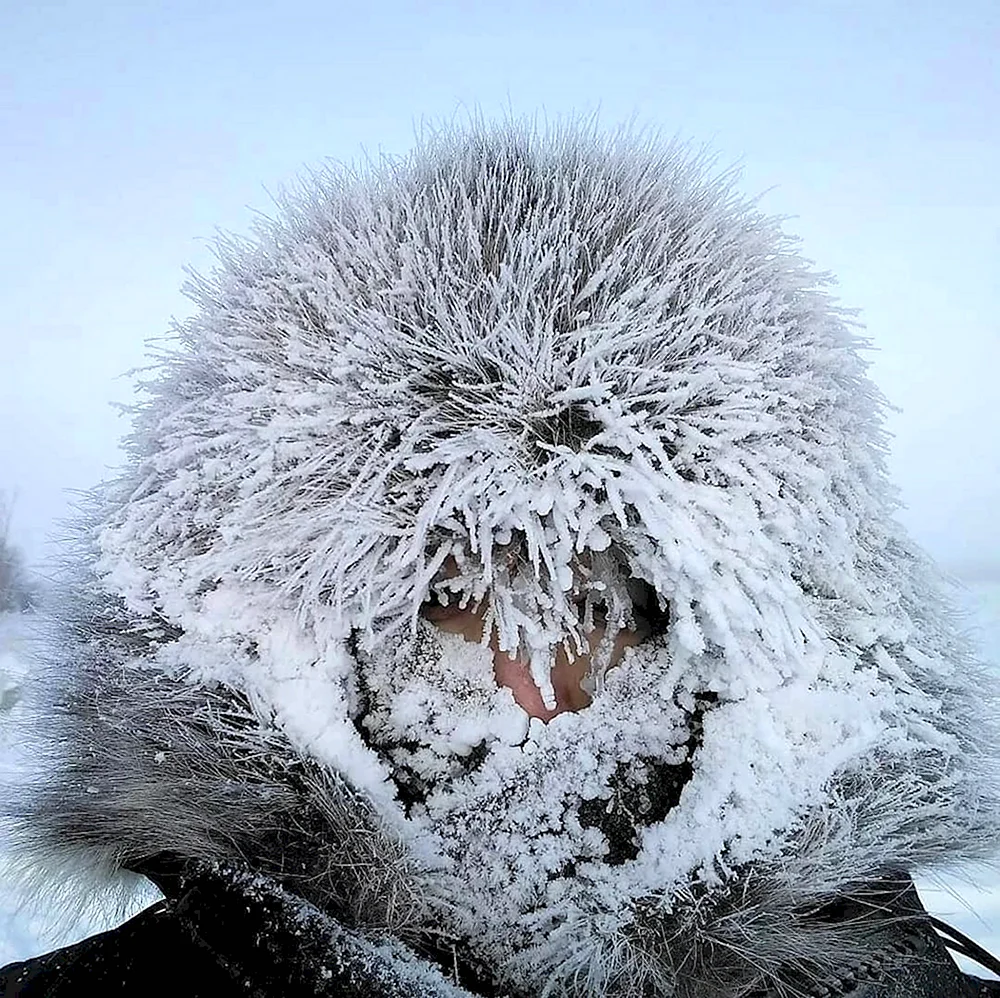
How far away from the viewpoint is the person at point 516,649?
0.58m

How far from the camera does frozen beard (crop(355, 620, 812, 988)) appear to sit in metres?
0.58

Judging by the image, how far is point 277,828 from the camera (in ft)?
1.94

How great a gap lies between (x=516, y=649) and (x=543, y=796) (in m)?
0.11

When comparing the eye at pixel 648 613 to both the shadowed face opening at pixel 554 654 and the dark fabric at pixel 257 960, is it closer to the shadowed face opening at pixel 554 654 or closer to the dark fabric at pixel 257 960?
the shadowed face opening at pixel 554 654

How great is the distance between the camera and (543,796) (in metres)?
0.62

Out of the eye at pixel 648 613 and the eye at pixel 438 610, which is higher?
the eye at pixel 648 613

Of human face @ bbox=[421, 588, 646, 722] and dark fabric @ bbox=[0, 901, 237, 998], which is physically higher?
human face @ bbox=[421, 588, 646, 722]

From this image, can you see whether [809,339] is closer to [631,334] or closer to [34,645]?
[631,334]

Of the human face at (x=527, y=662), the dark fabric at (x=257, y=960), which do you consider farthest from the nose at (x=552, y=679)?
the dark fabric at (x=257, y=960)

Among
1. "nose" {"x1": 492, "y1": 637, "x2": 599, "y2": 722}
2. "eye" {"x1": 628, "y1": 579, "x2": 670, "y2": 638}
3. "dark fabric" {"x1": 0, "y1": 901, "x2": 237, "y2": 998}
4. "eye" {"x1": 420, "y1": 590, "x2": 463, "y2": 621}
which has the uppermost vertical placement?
"eye" {"x1": 628, "y1": 579, "x2": 670, "y2": 638}

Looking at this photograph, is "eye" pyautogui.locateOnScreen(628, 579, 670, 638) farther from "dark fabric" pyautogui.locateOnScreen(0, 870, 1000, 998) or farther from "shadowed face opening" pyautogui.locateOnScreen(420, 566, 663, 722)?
"dark fabric" pyautogui.locateOnScreen(0, 870, 1000, 998)

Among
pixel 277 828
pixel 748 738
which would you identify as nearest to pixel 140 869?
pixel 277 828

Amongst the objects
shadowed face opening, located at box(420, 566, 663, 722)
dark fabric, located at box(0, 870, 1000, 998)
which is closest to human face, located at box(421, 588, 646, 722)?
shadowed face opening, located at box(420, 566, 663, 722)

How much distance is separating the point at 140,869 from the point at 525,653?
1.20 feet
